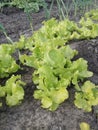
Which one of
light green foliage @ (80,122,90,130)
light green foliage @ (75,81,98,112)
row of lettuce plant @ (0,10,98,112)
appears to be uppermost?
row of lettuce plant @ (0,10,98,112)

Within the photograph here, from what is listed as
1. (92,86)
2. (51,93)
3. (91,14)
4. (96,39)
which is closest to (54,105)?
(51,93)

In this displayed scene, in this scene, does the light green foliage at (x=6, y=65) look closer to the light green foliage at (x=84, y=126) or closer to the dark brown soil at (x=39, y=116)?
the dark brown soil at (x=39, y=116)

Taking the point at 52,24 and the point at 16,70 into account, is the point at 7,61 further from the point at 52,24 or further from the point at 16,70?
the point at 52,24

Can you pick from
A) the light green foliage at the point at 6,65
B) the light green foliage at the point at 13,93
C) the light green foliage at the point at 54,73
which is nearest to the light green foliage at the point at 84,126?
the light green foliage at the point at 54,73

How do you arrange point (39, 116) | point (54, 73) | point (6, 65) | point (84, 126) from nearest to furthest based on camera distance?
point (84, 126) → point (39, 116) → point (54, 73) → point (6, 65)

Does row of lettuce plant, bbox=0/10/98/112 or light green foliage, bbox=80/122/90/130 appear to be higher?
row of lettuce plant, bbox=0/10/98/112

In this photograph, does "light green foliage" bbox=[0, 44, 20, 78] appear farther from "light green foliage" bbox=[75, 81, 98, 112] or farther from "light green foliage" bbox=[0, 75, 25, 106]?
"light green foliage" bbox=[75, 81, 98, 112]

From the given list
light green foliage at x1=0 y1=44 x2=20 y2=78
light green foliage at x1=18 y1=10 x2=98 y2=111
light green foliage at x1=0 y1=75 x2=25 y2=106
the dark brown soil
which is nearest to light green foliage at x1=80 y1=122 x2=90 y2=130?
the dark brown soil

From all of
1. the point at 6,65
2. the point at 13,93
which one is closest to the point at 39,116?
the point at 13,93

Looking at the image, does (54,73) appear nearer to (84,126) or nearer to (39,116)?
(39,116)
